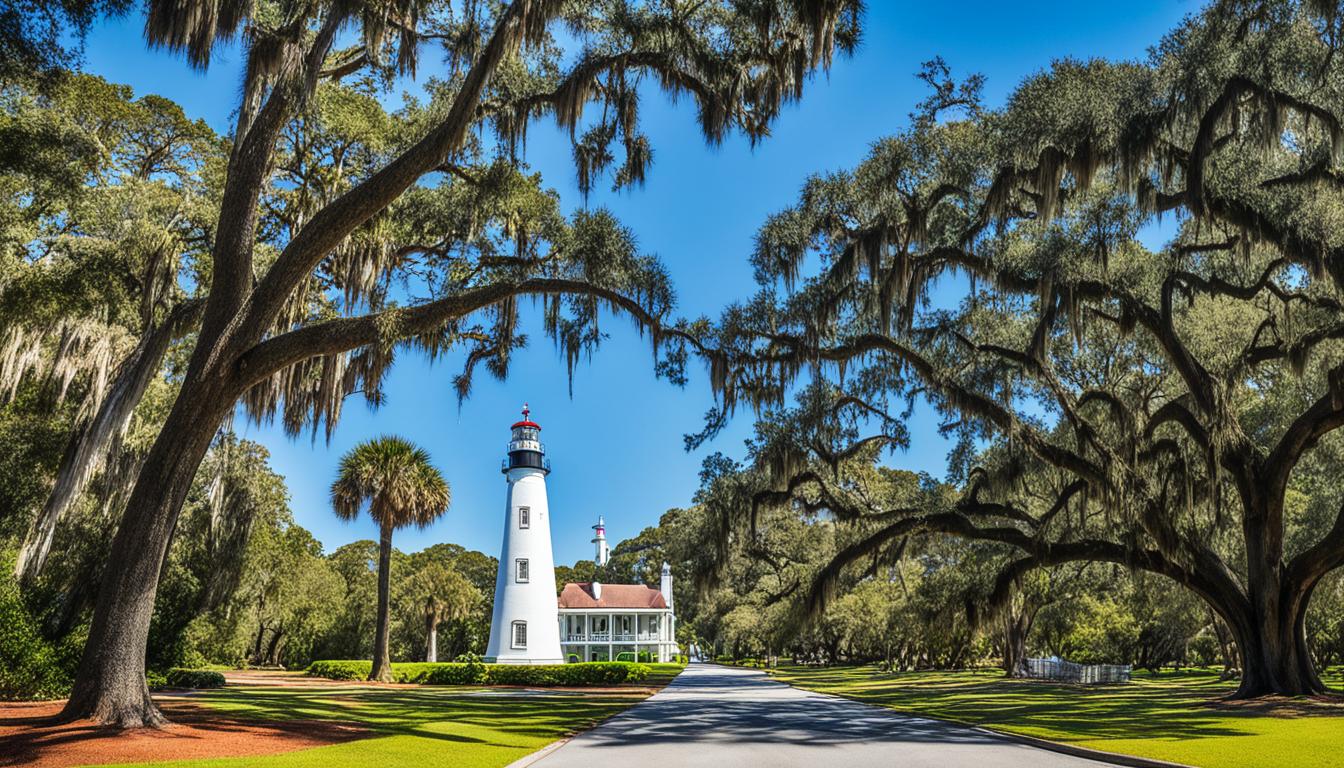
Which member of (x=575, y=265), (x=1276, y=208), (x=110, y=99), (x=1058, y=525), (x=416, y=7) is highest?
(x=110, y=99)

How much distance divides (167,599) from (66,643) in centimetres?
806

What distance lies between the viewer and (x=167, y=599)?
24.7 meters

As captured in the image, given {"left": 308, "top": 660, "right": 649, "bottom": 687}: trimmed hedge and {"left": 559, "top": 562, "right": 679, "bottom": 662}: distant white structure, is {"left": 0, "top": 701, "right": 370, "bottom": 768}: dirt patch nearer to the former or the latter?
{"left": 308, "top": 660, "right": 649, "bottom": 687}: trimmed hedge

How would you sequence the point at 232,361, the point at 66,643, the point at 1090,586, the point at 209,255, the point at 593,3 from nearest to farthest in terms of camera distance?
the point at 232,361
the point at 593,3
the point at 66,643
the point at 209,255
the point at 1090,586

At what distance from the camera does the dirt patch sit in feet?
28.5

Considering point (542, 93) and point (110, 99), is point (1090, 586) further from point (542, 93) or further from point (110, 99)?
point (110, 99)

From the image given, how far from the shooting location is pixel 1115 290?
16.5 meters

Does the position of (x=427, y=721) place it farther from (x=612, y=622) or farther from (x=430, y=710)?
(x=612, y=622)

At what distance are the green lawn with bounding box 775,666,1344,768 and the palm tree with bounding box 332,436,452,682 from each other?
1684 cm

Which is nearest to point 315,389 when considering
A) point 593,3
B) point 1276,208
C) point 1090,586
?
point 593,3

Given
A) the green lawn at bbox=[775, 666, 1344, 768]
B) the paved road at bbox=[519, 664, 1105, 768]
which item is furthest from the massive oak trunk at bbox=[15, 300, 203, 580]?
the green lawn at bbox=[775, 666, 1344, 768]

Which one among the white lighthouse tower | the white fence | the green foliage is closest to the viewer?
the green foliage

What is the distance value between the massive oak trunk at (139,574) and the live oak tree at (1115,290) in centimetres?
798

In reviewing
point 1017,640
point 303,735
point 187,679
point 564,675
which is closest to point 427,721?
point 303,735
